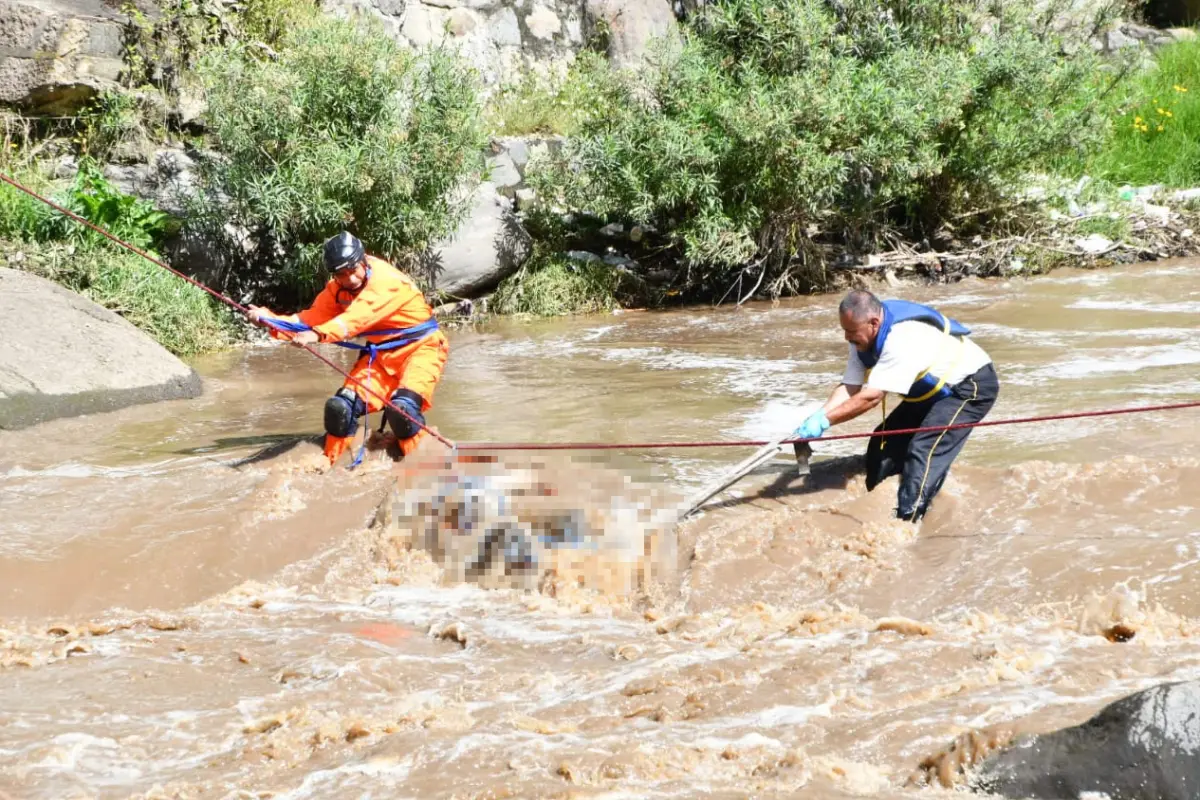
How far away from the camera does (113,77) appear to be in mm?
11602

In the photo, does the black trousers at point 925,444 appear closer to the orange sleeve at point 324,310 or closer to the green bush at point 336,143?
the orange sleeve at point 324,310

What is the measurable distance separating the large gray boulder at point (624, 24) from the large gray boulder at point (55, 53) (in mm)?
5676

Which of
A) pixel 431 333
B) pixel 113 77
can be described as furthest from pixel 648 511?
pixel 113 77

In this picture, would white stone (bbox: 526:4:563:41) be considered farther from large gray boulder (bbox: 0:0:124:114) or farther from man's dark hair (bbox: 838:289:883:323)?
man's dark hair (bbox: 838:289:883:323)

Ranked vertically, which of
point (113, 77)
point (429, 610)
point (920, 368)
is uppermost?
point (113, 77)

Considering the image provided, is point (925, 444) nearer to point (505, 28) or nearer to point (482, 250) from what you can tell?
point (482, 250)

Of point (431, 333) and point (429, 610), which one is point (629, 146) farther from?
point (429, 610)

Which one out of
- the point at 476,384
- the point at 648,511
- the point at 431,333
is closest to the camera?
the point at 648,511

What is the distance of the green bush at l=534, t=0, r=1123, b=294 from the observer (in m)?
11.4

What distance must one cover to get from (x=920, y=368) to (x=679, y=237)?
6542 mm

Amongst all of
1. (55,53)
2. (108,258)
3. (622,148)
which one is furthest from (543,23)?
(108,258)

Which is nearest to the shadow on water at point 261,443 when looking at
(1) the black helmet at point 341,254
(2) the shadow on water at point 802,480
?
(1) the black helmet at point 341,254

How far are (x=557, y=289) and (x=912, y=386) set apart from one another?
669 cm

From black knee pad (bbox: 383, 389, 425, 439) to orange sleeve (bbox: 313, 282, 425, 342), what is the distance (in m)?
0.40
